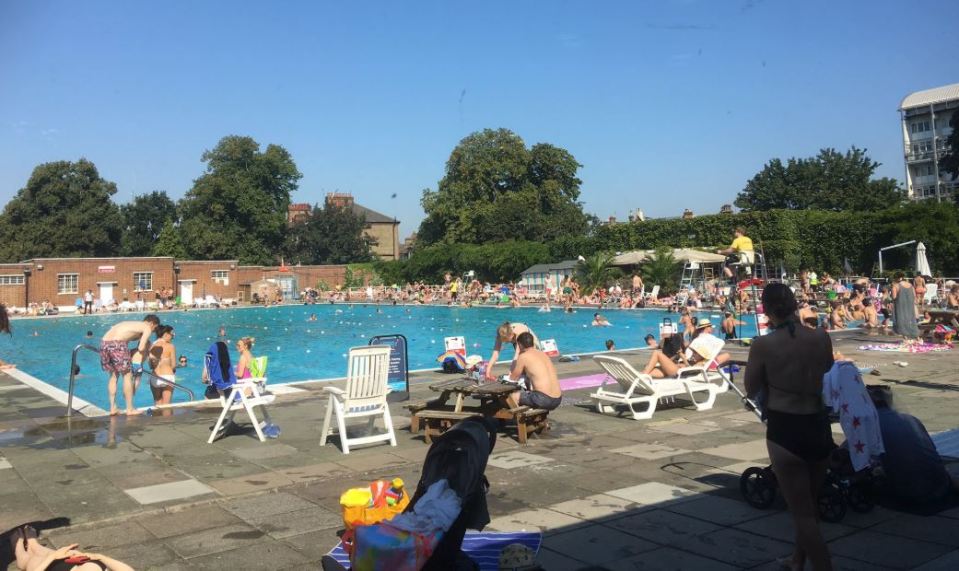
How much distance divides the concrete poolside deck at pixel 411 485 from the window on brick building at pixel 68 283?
49.0 metres

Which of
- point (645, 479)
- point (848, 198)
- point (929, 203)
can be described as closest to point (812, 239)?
point (929, 203)

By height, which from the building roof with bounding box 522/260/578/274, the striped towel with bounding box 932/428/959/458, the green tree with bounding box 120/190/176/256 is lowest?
the striped towel with bounding box 932/428/959/458

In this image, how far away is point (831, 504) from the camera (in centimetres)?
504

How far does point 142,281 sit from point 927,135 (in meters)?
81.5

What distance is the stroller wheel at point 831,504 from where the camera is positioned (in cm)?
502

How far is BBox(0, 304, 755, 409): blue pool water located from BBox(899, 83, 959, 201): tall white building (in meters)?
64.4

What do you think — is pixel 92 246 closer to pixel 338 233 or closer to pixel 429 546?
pixel 338 233

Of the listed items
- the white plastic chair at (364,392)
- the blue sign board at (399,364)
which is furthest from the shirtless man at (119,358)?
the white plastic chair at (364,392)

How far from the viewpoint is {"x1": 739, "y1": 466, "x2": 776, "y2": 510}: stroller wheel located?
5379 mm

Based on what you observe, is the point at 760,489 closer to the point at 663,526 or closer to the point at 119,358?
the point at 663,526

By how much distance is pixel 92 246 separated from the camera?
218 feet

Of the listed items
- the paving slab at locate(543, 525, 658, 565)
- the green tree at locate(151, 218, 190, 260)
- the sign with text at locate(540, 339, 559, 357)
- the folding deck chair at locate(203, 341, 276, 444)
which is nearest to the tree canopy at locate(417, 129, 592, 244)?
the green tree at locate(151, 218, 190, 260)

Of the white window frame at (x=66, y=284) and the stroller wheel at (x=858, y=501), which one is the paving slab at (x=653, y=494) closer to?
the stroller wheel at (x=858, y=501)

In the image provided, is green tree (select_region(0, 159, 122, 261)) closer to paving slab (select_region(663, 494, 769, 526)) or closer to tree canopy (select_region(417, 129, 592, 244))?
tree canopy (select_region(417, 129, 592, 244))
